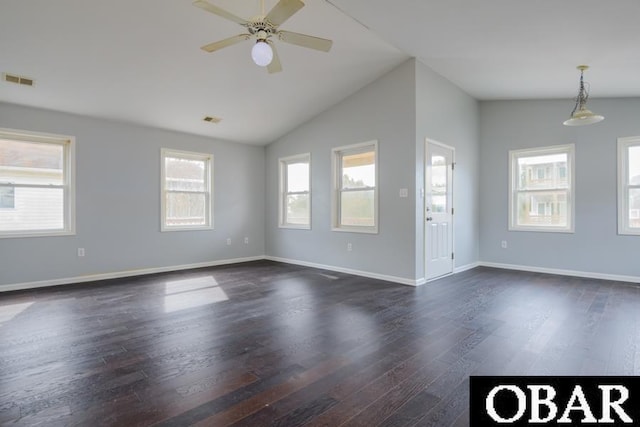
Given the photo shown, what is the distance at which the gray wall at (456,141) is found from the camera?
4.56 metres

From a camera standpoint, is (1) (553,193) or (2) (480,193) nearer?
(1) (553,193)

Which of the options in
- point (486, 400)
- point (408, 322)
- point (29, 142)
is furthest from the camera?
point (29, 142)

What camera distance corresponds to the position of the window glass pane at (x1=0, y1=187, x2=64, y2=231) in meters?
4.38

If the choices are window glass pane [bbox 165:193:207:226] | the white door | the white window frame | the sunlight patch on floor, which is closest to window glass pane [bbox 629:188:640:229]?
the white door

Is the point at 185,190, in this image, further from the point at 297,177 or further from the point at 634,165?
the point at 634,165

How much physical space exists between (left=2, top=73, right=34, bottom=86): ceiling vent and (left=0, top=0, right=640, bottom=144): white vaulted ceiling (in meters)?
0.09

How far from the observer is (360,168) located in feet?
17.6

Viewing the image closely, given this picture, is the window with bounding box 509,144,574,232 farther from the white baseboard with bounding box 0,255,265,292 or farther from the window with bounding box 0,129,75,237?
the window with bounding box 0,129,75,237

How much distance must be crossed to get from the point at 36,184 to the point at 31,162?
12.1 inches

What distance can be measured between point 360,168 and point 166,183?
11.0 feet

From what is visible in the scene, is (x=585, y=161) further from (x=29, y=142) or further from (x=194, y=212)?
(x=29, y=142)

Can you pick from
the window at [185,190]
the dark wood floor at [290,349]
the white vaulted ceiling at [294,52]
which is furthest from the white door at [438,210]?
the window at [185,190]

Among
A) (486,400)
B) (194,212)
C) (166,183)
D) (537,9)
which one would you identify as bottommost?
(486,400)

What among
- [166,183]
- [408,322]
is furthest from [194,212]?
[408,322]
